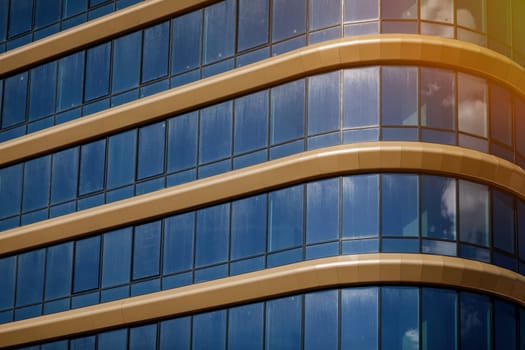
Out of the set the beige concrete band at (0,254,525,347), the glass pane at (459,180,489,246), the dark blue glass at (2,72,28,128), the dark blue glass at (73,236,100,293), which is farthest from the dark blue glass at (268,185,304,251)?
the dark blue glass at (2,72,28,128)

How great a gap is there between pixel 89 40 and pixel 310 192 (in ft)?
38.1

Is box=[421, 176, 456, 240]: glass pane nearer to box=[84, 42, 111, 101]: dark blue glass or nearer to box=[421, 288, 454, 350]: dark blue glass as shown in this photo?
box=[421, 288, 454, 350]: dark blue glass

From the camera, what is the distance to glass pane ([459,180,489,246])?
4291 cm

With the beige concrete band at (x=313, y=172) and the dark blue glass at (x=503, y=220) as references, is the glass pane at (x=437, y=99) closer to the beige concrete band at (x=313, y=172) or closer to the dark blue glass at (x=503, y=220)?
the beige concrete band at (x=313, y=172)

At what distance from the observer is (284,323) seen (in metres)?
42.7

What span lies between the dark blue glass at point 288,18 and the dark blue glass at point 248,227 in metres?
5.07

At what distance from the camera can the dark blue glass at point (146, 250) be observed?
46656mm

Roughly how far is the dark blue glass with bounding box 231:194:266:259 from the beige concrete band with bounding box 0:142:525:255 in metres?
0.35

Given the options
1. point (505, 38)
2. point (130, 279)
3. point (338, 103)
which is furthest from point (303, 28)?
point (130, 279)

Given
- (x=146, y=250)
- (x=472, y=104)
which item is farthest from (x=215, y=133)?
(x=472, y=104)

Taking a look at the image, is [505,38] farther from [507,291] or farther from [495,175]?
[507,291]

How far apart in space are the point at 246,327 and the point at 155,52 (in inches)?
409

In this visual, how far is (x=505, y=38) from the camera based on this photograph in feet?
150

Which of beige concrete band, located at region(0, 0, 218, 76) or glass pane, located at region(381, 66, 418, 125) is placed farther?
beige concrete band, located at region(0, 0, 218, 76)
